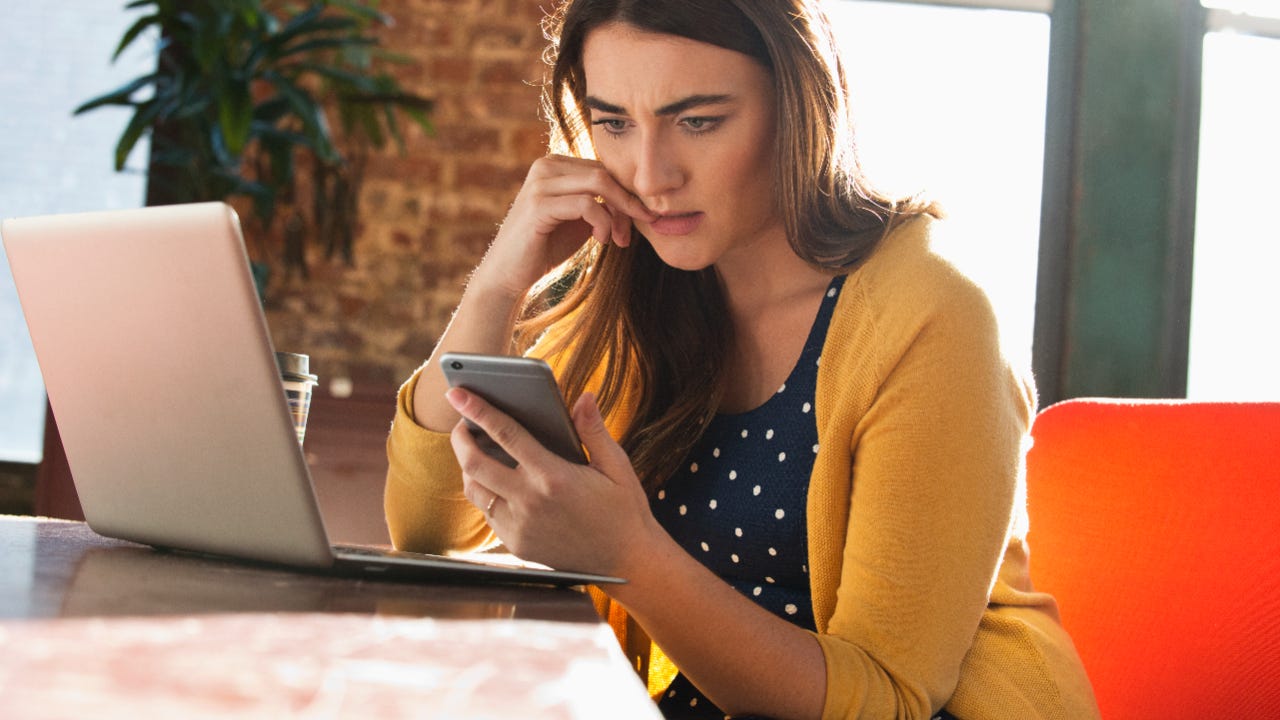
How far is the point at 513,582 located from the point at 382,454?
156cm

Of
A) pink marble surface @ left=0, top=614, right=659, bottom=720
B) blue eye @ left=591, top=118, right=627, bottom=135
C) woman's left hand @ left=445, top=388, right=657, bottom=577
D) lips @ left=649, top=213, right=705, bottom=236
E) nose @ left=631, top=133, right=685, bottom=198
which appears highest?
blue eye @ left=591, top=118, right=627, bottom=135

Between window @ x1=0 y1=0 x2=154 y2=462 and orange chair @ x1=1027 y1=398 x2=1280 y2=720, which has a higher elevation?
window @ x1=0 y1=0 x2=154 y2=462

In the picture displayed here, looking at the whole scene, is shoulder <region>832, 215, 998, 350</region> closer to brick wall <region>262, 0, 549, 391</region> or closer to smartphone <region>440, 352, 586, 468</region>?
smartphone <region>440, 352, 586, 468</region>

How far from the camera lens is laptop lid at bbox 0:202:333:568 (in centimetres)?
76

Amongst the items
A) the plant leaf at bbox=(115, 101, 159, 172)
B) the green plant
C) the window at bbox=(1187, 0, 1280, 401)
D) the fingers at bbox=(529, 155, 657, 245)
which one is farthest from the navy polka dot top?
the window at bbox=(1187, 0, 1280, 401)

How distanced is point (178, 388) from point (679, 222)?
65 centimetres

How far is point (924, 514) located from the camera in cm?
105

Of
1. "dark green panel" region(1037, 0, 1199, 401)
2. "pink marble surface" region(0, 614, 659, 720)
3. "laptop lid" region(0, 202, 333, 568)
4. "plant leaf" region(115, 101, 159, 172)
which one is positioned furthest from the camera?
"dark green panel" region(1037, 0, 1199, 401)

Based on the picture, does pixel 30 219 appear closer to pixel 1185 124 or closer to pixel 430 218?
pixel 430 218

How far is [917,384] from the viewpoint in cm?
109

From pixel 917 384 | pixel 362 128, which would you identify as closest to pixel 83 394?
pixel 917 384

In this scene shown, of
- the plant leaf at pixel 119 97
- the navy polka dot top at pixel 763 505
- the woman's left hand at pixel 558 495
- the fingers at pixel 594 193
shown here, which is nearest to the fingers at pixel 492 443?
the woman's left hand at pixel 558 495

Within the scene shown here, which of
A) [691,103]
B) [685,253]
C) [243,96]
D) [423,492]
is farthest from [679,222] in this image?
[243,96]

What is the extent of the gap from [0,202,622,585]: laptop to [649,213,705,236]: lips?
0.58 meters
